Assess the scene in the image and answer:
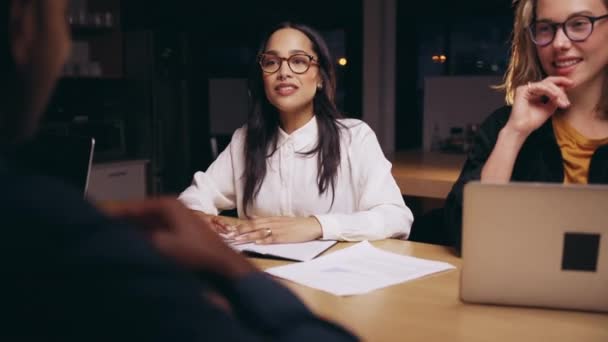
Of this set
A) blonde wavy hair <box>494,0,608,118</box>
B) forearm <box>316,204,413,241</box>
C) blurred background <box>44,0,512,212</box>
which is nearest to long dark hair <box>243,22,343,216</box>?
forearm <box>316,204,413,241</box>

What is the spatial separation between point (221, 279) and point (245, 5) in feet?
17.8

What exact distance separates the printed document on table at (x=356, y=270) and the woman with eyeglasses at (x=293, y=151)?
2.06ft

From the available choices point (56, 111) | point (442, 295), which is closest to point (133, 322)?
point (442, 295)

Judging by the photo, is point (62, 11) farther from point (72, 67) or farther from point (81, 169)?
point (72, 67)

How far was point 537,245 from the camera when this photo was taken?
3.35 ft

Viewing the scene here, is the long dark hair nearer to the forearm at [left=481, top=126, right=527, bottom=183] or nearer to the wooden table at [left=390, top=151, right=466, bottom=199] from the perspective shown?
the forearm at [left=481, top=126, right=527, bottom=183]

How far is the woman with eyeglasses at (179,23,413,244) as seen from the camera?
2.17 meters

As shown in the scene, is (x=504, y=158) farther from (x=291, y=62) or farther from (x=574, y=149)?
(x=291, y=62)

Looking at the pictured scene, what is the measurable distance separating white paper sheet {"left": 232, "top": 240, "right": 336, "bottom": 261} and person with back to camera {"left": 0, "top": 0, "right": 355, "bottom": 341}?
0.97 m

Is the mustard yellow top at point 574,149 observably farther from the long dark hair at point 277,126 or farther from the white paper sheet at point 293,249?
the long dark hair at point 277,126

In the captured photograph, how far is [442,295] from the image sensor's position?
3.82 ft

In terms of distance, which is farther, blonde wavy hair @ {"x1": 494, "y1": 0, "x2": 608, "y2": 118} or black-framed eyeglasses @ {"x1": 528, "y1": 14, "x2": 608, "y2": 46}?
blonde wavy hair @ {"x1": 494, "y1": 0, "x2": 608, "y2": 118}

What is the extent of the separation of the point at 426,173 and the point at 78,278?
Result: 2.90m

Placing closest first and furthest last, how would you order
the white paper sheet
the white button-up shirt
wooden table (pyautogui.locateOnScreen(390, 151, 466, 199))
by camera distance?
the white paper sheet
the white button-up shirt
wooden table (pyautogui.locateOnScreen(390, 151, 466, 199))
